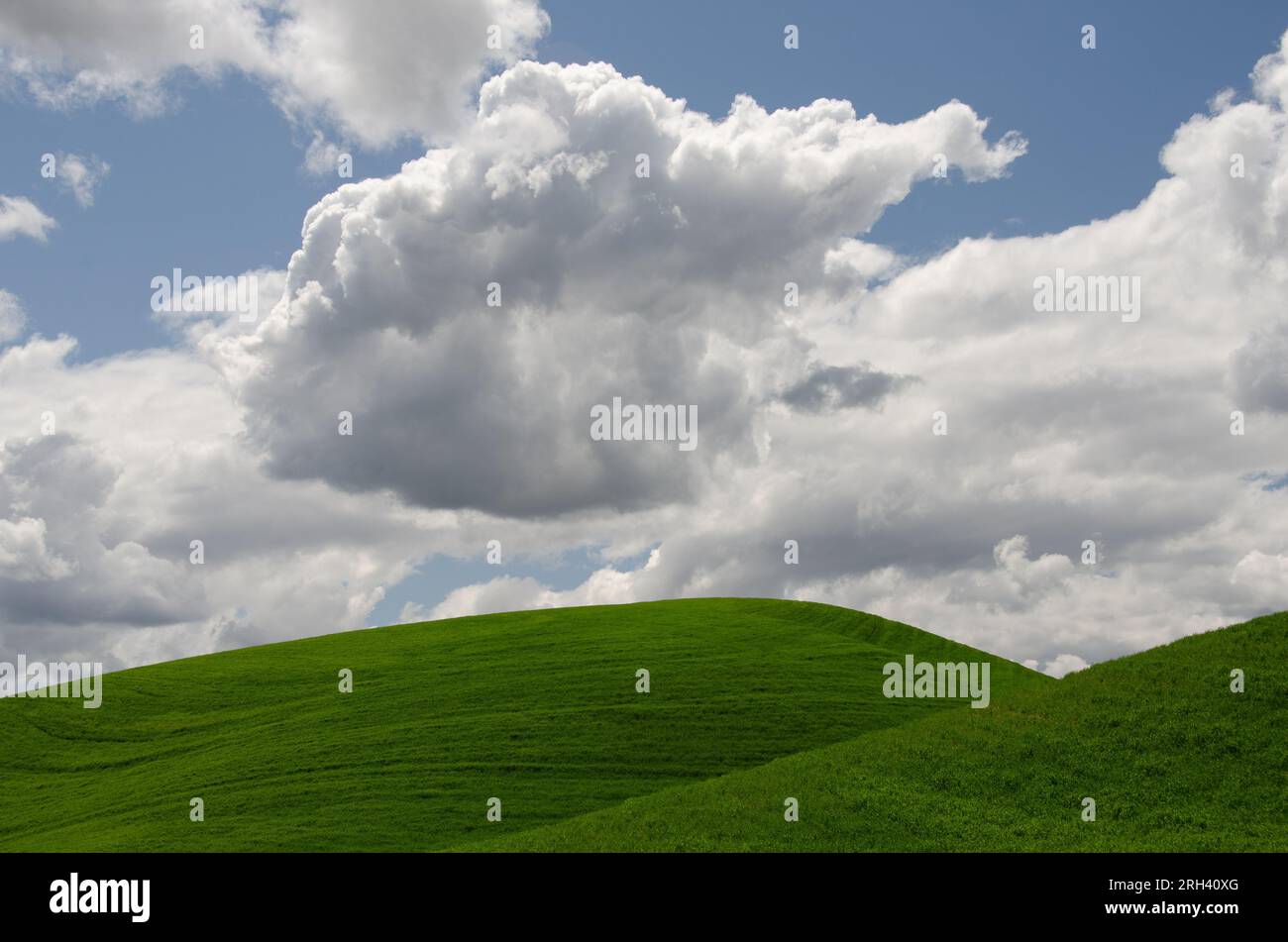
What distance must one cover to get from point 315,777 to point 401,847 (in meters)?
11.3

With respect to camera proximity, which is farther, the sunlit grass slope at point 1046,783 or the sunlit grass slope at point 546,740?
the sunlit grass slope at point 546,740

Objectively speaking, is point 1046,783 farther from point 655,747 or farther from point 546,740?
point 546,740

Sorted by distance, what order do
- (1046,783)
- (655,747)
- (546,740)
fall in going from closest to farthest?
(1046,783) → (655,747) → (546,740)

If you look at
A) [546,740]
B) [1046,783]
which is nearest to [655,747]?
[546,740]

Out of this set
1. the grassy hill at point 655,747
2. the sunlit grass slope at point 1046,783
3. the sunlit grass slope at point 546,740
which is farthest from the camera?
the sunlit grass slope at point 546,740

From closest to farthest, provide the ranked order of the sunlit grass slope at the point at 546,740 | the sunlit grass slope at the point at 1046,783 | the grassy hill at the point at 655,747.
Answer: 1. the sunlit grass slope at the point at 1046,783
2. the grassy hill at the point at 655,747
3. the sunlit grass slope at the point at 546,740

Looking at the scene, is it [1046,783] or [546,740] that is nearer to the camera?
[1046,783]

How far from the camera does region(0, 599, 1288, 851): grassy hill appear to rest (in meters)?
34.1

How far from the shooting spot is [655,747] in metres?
51.9

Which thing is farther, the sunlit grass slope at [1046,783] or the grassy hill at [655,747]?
the grassy hill at [655,747]

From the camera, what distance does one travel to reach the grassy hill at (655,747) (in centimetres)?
3412

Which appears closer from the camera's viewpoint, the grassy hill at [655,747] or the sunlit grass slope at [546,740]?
the grassy hill at [655,747]
